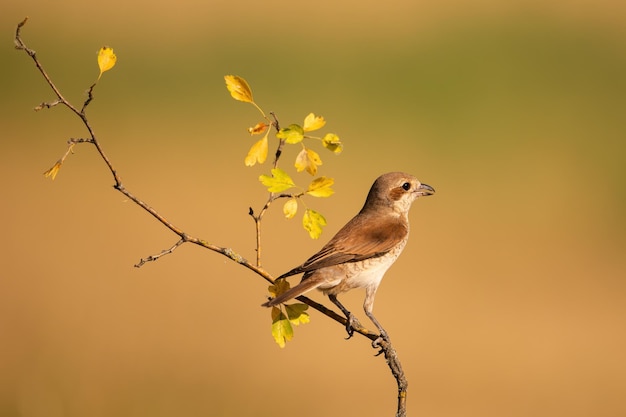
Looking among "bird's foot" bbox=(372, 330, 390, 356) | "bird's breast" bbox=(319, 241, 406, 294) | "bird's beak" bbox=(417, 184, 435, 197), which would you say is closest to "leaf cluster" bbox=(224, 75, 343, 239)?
"bird's foot" bbox=(372, 330, 390, 356)

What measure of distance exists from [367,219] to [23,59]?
78.6 ft

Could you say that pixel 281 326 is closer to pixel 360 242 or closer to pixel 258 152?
pixel 258 152

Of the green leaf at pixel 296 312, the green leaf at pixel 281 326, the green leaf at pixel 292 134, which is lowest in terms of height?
the green leaf at pixel 281 326

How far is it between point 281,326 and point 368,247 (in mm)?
2125

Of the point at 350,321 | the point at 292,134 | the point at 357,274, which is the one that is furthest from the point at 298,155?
the point at 357,274

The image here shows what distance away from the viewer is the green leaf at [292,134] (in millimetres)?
2441

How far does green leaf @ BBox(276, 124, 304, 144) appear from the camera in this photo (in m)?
2.44

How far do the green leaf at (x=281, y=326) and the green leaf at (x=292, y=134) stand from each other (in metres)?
0.59

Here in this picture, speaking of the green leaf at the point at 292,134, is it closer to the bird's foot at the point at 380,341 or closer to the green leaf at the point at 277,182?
the green leaf at the point at 277,182

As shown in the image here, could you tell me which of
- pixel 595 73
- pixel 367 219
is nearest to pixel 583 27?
pixel 595 73

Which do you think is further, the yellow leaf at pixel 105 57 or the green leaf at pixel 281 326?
the green leaf at pixel 281 326

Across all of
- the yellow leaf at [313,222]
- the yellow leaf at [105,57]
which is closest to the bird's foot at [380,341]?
the yellow leaf at [313,222]

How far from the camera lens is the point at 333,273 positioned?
4.50 metres

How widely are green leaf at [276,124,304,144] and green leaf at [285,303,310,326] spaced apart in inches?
23.2
